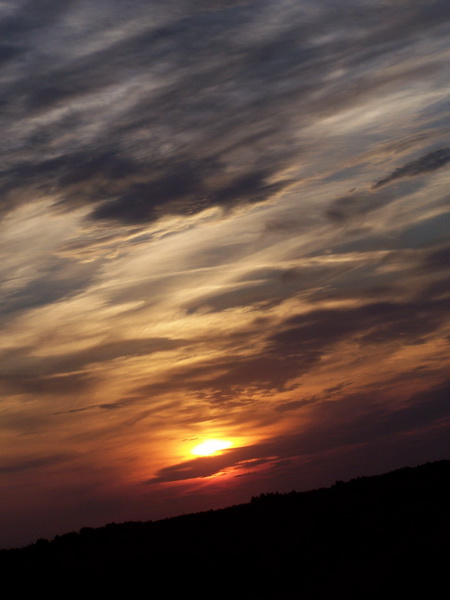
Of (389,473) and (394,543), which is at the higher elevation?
(389,473)

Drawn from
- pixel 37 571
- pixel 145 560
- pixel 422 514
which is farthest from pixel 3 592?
pixel 422 514

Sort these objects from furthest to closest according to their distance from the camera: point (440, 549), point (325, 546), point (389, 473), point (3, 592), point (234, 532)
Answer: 1. point (389, 473)
2. point (234, 532)
3. point (325, 546)
4. point (3, 592)
5. point (440, 549)

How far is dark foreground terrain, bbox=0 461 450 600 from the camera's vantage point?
72.5ft

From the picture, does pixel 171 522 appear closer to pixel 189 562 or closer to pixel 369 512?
pixel 189 562

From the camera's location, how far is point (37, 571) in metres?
26.8

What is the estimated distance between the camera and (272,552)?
26438mm

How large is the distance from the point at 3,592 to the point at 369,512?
14.6m

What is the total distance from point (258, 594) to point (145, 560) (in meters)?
5.28

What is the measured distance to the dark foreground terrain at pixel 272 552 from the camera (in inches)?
870

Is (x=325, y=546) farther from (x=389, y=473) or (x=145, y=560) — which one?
(x=389, y=473)

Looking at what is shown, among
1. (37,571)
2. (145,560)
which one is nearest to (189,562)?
(145,560)

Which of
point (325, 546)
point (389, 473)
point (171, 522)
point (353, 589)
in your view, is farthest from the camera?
point (389, 473)

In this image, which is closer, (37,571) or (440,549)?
(440,549)

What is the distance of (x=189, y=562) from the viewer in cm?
2612
